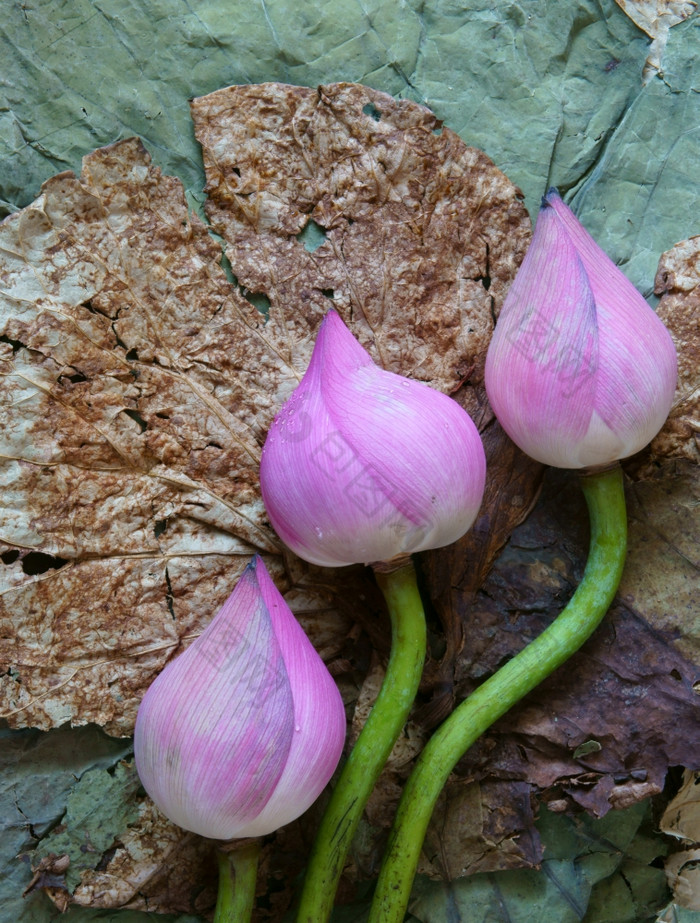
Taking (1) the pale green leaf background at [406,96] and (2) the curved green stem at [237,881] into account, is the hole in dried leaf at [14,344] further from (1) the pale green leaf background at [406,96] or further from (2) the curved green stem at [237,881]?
(2) the curved green stem at [237,881]

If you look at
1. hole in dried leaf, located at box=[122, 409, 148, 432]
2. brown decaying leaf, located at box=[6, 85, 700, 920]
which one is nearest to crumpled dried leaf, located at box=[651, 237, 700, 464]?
brown decaying leaf, located at box=[6, 85, 700, 920]

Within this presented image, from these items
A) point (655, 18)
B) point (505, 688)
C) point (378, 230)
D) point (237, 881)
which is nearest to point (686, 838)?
point (505, 688)

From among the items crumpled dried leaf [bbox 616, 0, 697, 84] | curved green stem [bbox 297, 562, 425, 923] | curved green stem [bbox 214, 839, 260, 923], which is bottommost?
curved green stem [bbox 214, 839, 260, 923]

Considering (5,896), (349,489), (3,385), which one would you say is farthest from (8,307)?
(5,896)

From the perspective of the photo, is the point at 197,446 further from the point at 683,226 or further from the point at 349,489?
the point at 683,226

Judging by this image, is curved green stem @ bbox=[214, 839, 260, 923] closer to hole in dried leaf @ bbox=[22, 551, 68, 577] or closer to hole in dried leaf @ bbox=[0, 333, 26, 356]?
hole in dried leaf @ bbox=[22, 551, 68, 577]
